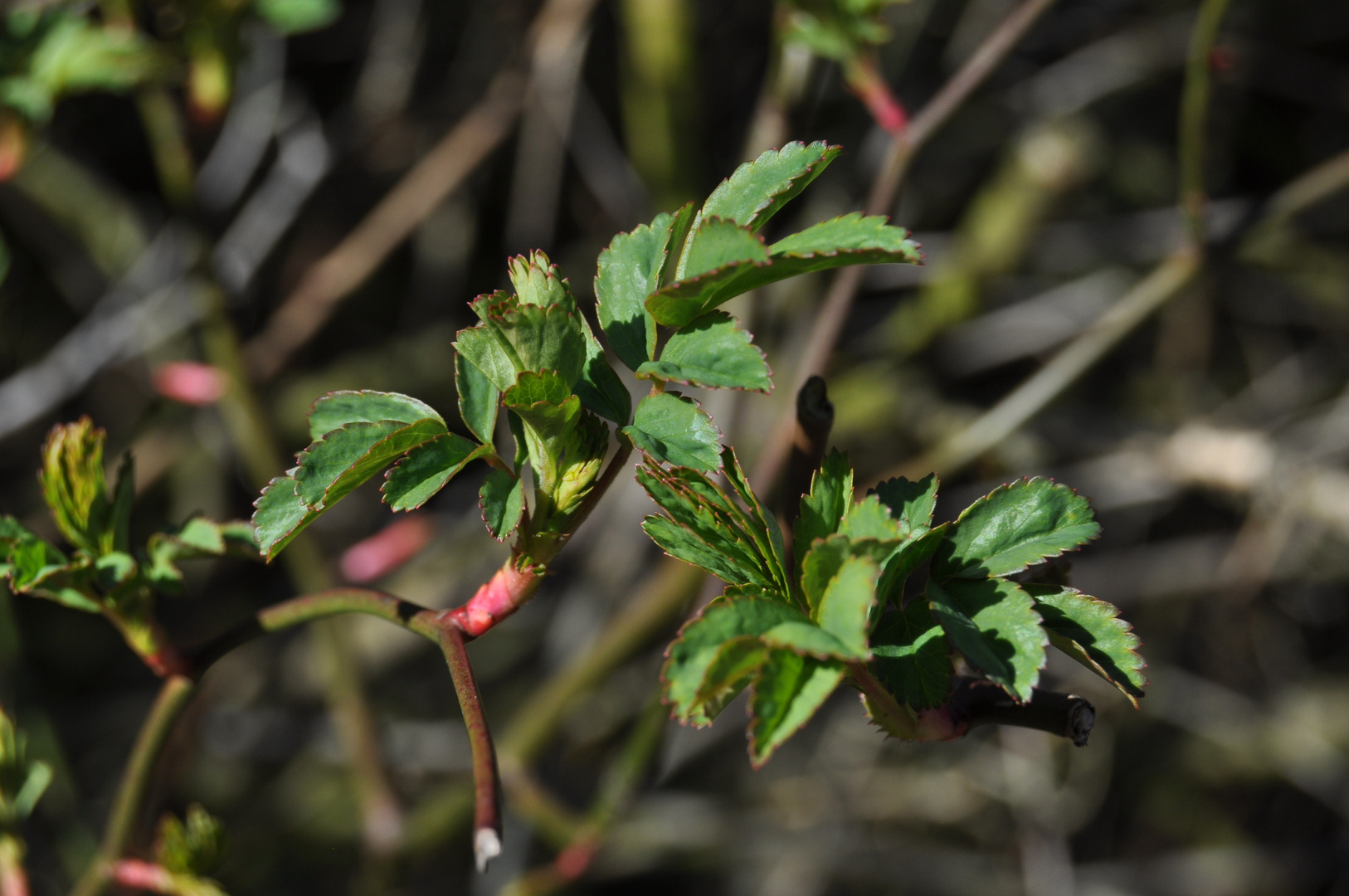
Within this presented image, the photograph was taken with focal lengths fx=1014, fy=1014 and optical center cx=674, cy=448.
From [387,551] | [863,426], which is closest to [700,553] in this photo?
[387,551]

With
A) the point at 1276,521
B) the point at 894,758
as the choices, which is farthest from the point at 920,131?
the point at 894,758

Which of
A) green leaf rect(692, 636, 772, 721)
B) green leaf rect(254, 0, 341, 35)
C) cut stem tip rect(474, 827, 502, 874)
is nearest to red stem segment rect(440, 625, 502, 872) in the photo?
cut stem tip rect(474, 827, 502, 874)

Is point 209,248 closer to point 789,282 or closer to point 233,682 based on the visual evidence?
point 789,282

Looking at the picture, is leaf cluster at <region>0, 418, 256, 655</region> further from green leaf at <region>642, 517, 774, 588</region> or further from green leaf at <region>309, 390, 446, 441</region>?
green leaf at <region>642, 517, 774, 588</region>

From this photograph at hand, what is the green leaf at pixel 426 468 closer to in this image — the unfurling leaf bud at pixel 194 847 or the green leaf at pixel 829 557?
the green leaf at pixel 829 557

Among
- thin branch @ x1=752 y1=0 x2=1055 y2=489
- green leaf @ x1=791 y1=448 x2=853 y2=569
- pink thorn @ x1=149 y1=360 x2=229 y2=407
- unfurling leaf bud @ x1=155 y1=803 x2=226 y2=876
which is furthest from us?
pink thorn @ x1=149 y1=360 x2=229 y2=407
